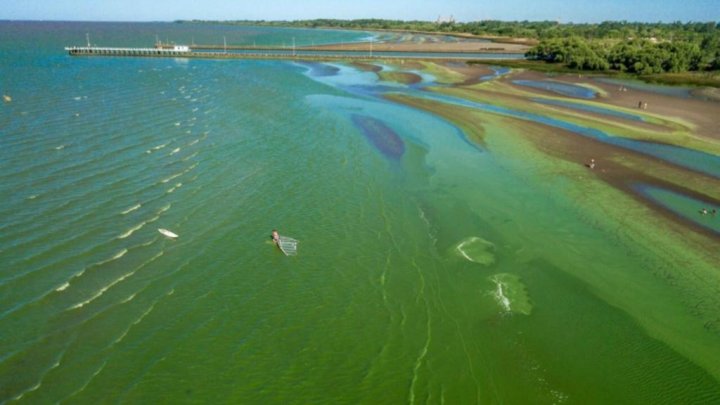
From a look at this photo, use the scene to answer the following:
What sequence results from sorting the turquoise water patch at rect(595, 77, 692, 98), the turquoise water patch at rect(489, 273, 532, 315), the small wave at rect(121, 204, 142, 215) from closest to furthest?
the turquoise water patch at rect(489, 273, 532, 315) < the small wave at rect(121, 204, 142, 215) < the turquoise water patch at rect(595, 77, 692, 98)

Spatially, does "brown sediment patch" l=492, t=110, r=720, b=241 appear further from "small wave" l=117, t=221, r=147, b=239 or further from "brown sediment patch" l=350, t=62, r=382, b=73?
"brown sediment patch" l=350, t=62, r=382, b=73

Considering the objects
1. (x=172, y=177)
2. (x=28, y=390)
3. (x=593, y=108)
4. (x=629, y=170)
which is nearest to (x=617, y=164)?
(x=629, y=170)

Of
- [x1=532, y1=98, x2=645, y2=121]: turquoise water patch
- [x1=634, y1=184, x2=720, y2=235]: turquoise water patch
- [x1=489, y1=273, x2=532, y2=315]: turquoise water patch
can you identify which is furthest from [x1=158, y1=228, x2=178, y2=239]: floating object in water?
[x1=532, y1=98, x2=645, y2=121]: turquoise water patch

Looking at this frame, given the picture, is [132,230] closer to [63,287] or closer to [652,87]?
[63,287]

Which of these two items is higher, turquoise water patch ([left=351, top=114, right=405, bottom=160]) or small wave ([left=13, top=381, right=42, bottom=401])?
turquoise water patch ([left=351, top=114, right=405, bottom=160])

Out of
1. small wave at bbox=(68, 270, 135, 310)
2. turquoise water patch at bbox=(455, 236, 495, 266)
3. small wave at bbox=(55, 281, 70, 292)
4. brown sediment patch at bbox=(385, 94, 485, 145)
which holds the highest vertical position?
brown sediment patch at bbox=(385, 94, 485, 145)

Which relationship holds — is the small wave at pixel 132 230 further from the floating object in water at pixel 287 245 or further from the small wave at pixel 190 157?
the small wave at pixel 190 157

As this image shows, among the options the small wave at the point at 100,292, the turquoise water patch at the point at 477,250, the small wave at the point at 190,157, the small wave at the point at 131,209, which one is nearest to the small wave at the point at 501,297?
the turquoise water patch at the point at 477,250
